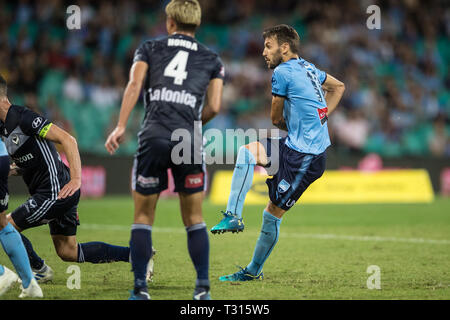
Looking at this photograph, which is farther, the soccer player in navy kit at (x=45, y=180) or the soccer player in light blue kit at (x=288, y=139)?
the soccer player in light blue kit at (x=288, y=139)

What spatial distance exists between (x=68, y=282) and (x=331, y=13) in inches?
644

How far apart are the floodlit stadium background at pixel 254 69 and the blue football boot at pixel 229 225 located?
10.3 metres

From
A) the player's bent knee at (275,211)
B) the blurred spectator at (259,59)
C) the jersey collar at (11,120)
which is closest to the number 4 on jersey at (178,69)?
the jersey collar at (11,120)

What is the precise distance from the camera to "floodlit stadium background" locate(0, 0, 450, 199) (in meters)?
16.1

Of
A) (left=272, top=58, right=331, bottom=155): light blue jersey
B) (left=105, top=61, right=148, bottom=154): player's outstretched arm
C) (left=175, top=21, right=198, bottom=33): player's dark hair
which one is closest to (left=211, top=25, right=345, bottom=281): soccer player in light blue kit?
(left=272, top=58, right=331, bottom=155): light blue jersey

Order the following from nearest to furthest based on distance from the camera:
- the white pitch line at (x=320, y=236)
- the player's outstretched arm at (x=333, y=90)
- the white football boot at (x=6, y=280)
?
1. the white football boot at (x=6, y=280)
2. the player's outstretched arm at (x=333, y=90)
3. the white pitch line at (x=320, y=236)

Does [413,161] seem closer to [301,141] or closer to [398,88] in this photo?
[398,88]

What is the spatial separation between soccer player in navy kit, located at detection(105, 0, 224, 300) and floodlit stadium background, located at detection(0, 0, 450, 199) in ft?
35.4

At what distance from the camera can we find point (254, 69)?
61.3ft

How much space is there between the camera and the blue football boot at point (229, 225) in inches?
211

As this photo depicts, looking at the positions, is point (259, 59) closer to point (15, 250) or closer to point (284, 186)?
point (284, 186)

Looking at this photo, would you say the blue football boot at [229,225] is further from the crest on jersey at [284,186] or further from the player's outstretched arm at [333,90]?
the player's outstretched arm at [333,90]

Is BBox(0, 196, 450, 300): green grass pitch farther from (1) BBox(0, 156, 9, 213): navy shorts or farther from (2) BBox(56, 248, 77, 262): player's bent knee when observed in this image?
(1) BBox(0, 156, 9, 213): navy shorts

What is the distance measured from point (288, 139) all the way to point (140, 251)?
1.95 m
